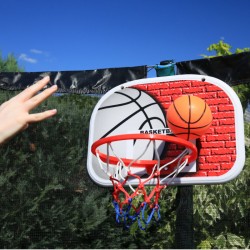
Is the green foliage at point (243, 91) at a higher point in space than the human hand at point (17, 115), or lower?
higher

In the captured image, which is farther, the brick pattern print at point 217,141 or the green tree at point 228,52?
the green tree at point 228,52

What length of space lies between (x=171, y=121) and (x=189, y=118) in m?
0.15

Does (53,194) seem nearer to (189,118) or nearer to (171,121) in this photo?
(171,121)

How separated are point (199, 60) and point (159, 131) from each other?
3.79 feet

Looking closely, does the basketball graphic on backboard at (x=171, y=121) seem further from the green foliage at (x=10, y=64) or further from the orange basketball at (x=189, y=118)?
the green foliage at (x=10, y=64)

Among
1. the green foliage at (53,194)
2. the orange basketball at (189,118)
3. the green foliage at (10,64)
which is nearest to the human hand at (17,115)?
the orange basketball at (189,118)

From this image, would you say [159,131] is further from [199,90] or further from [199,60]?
[199,60]

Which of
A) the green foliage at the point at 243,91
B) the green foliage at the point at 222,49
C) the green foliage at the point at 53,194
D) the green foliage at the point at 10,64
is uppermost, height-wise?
the green foliage at the point at 10,64

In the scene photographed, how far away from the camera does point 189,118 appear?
2.83 m

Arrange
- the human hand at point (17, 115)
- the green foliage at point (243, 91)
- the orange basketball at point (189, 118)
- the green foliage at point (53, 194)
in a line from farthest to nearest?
the green foliage at point (243, 91)
the green foliage at point (53, 194)
the orange basketball at point (189, 118)
the human hand at point (17, 115)

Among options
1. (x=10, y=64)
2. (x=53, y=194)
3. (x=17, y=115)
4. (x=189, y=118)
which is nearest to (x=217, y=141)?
(x=189, y=118)

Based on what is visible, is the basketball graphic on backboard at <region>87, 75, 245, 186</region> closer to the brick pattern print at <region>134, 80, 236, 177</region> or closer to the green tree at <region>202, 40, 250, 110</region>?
the brick pattern print at <region>134, 80, 236, 177</region>

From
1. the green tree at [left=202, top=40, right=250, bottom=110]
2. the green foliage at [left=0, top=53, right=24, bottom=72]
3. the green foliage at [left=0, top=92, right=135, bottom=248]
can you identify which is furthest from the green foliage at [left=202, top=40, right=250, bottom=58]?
the green foliage at [left=0, top=53, right=24, bottom=72]

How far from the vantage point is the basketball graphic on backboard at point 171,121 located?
10.1ft
